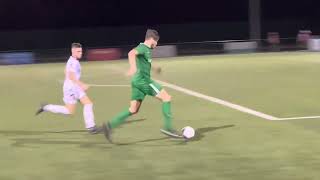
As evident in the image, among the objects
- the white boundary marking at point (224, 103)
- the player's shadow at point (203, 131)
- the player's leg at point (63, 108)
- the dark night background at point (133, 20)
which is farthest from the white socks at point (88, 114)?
the dark night background at point (133, 20)

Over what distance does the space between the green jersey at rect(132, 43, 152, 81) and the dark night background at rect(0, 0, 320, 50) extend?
112 ft

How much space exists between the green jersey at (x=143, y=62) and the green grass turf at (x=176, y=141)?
1.08 m

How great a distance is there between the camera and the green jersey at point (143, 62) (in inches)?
374

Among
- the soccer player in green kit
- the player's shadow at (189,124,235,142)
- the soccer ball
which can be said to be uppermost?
the soccer player in green kit

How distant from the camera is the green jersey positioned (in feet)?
31.2

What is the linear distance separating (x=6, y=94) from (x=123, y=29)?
28.4m

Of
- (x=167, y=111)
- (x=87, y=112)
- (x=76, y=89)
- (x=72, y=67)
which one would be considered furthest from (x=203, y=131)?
(x=72, y=67)

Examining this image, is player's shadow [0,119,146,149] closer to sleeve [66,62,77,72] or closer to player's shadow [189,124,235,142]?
sleeve [66,62,77,72]

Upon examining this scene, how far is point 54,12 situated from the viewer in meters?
45.8

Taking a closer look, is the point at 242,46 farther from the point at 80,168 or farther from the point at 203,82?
the point at 80,168

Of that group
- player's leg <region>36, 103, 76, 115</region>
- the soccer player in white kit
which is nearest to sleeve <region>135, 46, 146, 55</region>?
the soccer player in white kit

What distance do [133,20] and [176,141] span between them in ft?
123

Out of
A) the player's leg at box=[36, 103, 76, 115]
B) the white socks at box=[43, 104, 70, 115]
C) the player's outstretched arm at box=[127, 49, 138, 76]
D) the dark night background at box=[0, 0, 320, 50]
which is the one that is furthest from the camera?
the dark night background at box=[0, 0, 320, 50]

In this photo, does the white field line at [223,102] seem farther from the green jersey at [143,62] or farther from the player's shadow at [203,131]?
the green jersey at [143,62]
